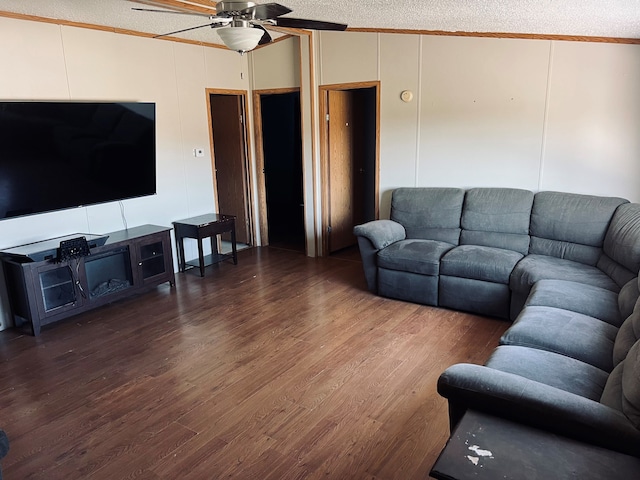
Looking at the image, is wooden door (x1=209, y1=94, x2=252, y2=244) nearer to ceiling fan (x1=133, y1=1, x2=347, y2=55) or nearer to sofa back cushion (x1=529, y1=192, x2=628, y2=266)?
ceiling fan (x1=133, y1=1, x2=347, y2=55)

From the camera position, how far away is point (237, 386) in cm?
296

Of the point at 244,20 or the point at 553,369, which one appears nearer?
the point at 553,369

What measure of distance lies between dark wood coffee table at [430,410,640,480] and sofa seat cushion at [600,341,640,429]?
0.16 metres

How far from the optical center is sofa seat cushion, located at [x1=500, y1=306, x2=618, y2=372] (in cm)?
234

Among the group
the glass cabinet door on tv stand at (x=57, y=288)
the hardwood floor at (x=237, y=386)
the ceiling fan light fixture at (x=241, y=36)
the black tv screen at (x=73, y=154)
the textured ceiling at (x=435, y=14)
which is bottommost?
the hardwood floor at (x=237, y=386)

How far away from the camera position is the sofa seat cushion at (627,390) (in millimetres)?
1629

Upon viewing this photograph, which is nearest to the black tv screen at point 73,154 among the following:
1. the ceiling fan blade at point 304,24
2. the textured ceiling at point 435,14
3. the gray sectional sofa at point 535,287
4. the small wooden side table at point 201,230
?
the small wooden side table at point 201,230

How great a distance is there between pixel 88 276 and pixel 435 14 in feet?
12.0

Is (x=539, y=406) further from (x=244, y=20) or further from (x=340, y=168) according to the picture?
(x=340, y=168)

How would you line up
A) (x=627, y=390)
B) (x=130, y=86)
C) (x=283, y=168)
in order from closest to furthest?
(x=627, y=390)
(x=130, y=86)
(x=283, y=168)

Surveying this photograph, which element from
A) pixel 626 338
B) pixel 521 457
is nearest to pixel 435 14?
pixel 626 338

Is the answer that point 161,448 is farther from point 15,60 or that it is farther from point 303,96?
point 303,96

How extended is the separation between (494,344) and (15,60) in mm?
Answer: 4339

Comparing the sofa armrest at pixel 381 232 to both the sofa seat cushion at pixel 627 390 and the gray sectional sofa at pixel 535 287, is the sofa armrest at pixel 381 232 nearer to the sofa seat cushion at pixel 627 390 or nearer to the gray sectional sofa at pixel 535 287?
the gray sectional sofa at pixel 535 287
